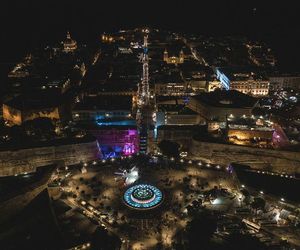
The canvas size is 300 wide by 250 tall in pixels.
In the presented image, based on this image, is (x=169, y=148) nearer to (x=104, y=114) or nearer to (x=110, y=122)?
(x=110, y=122)

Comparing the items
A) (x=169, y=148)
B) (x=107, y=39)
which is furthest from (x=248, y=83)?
(x=107, y=39)

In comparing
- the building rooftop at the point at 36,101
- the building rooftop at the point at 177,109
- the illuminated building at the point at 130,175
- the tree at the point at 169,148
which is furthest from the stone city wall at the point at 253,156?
the building rooftop at the point at 36,101

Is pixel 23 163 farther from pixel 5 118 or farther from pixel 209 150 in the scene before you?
pixel 209 150

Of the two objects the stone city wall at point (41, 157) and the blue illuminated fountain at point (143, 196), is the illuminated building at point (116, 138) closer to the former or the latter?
the stone city wall at point (41, 157)

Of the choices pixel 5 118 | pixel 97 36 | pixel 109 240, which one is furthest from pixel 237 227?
pixel 97 36

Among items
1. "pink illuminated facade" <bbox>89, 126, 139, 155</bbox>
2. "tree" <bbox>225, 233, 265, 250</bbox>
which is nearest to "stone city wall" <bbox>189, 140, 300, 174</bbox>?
"pink illuminated facade" <bbox>89, 126, 139, 155</bbox>

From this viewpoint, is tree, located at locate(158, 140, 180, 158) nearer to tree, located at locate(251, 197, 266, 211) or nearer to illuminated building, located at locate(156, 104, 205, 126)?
illuminated building, located at locate(156, 104, 205, 126)
